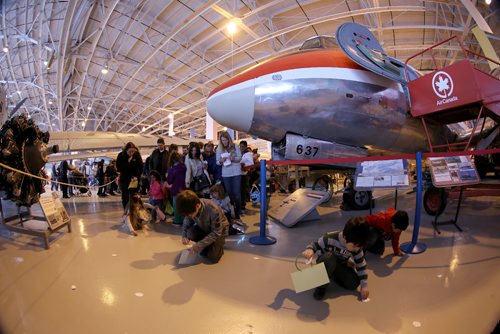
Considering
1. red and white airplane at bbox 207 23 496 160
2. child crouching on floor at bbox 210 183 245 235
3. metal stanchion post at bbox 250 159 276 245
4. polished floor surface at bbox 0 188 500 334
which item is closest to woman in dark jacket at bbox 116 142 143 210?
polished floor surface at bbox 0 188 500 334

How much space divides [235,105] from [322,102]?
112 centimetres

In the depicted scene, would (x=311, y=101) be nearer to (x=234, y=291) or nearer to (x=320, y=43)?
(x=320, y=43)

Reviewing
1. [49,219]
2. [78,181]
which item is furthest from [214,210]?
[78,181]

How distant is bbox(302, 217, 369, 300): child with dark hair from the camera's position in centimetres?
188

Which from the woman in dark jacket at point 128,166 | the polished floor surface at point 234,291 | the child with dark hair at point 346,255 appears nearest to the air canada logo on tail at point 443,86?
the polished floor surface at point 234,291

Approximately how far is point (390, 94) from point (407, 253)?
84.4 inches

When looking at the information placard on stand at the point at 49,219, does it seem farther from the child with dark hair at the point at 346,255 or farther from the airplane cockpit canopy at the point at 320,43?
the airplane cockpit canopy at the point at 320,43

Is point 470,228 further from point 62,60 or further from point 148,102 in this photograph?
point 148,102

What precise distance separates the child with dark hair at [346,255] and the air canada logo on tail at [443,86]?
2.72m

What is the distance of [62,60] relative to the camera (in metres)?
14.3

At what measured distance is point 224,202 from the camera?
3.98 meters

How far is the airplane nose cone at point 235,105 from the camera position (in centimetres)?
336

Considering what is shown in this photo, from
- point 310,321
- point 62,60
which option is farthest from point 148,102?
point 310,321

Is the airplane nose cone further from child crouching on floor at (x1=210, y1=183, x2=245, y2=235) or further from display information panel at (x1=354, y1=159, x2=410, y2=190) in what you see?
display information panel at (x1=354, y1=159, x2=410, y2=190)
